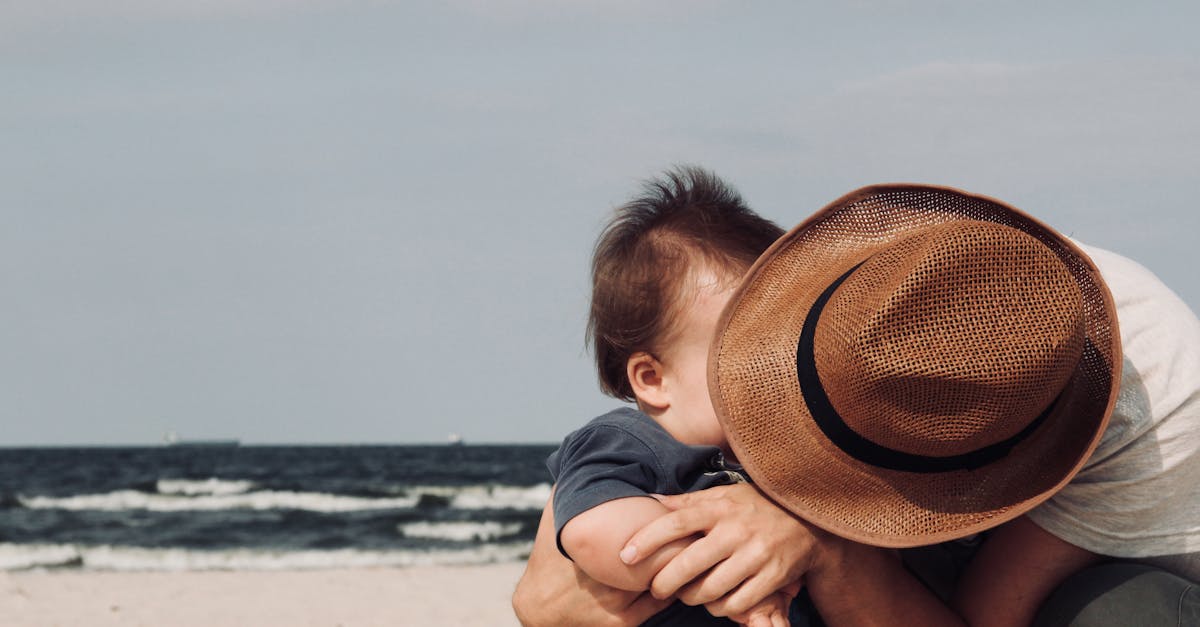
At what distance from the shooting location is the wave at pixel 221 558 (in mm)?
15875

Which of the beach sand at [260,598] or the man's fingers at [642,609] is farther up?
the man's fingers at [642,609]

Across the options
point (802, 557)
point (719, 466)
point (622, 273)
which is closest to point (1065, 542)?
point (802, 557)

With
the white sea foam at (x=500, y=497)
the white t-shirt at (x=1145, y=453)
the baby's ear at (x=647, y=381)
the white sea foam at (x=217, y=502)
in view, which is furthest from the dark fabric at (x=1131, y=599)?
the white sea foam at (x=217, y=502)

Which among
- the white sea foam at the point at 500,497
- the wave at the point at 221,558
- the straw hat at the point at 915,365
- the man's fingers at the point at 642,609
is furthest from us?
the white sea foam at the point at 500,497

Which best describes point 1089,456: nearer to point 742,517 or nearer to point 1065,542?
point 1065,542

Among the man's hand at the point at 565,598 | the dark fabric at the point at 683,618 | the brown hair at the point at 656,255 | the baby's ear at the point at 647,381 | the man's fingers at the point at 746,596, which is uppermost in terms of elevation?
the brown hair at the point at 656,255

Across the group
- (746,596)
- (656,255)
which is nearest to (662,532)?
(746,596)

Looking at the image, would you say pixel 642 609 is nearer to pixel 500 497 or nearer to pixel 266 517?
pixel 266 517

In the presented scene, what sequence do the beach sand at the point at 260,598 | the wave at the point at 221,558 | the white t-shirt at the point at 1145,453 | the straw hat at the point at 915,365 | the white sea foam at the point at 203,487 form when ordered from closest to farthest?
the straw hat at the point at 915,365 → the white t-shirt at the point at 1145,453 → the beach sand at the point at 260,598 → the wave at the point at 221,558 → the white sea foam at the point at 203,487

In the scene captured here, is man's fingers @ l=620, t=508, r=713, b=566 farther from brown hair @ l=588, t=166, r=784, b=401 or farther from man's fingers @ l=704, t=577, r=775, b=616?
brown hair @ l=588, t=166, r=784, b=401

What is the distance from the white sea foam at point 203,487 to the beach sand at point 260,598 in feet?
39.7

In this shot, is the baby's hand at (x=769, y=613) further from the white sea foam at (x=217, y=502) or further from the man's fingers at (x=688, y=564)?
the white sea foam at (x=217, y=502)

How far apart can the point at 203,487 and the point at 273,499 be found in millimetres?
2969

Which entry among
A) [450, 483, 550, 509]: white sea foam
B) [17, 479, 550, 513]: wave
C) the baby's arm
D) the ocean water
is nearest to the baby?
the baby's arm
